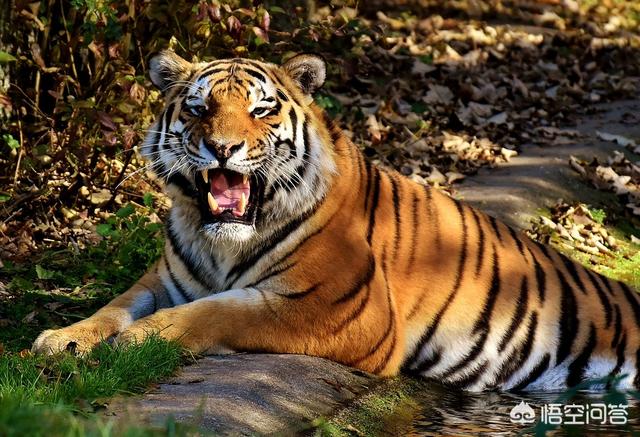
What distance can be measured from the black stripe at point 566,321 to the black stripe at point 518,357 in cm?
15

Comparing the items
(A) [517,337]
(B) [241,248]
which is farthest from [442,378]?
(B) [241,248]

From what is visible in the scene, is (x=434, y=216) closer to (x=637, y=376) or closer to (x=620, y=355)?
(x=620, y=355)

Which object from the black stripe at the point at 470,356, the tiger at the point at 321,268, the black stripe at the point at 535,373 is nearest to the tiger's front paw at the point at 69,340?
the tiger at the point at 321,268

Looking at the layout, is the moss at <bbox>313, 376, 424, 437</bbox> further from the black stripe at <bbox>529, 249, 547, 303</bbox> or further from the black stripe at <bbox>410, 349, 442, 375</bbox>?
the black stripe at <bbox>529, 249, 547, 303</bbox>

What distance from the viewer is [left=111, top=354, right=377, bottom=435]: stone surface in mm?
3547

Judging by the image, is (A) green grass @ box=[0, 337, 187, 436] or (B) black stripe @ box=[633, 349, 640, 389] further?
(B) black stripe @ box=[633, 349, 640, 389]

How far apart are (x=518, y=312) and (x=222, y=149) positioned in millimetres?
1684

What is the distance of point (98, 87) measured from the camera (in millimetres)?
6383

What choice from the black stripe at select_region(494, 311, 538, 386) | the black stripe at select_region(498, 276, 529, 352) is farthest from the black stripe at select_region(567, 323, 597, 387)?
the black stripe at select_region(498, 276, 529, 352)

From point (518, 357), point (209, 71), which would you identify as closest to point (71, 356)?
point (209, 71)

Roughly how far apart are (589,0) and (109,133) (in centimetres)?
1121

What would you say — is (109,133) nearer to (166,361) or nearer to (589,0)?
(166,361)

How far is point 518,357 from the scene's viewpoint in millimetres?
5199

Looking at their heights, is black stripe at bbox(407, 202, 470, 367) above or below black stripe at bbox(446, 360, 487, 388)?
above
